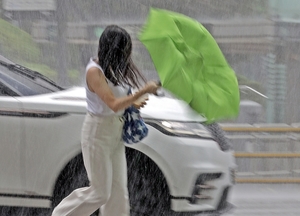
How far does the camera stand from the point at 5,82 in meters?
5.66

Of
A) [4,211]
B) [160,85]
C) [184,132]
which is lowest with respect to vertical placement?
[4,211]

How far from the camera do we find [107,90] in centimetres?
434

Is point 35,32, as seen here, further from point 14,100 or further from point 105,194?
point 105,194

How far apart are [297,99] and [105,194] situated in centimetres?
939

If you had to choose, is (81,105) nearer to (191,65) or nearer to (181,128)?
(181,128)

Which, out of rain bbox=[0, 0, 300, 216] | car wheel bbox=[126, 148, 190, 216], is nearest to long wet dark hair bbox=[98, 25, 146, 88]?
car wheel bbox=[126, 148, 190, 216]

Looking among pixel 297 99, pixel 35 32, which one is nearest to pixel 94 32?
pixel 35 32

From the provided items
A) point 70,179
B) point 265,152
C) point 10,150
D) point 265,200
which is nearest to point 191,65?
Answer: point 70,179

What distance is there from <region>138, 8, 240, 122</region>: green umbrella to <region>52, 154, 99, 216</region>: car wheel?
1425mm

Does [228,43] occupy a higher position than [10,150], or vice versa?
[10,150]

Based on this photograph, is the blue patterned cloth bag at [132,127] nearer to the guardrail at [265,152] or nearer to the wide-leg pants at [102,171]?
the wide-leg pants at [102,171]

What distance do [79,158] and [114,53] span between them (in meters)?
1.30

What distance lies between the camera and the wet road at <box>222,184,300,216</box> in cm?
698

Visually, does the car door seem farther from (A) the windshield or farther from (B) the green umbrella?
(B) the green umbrella
